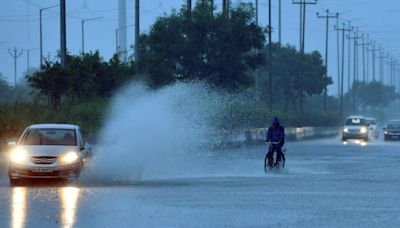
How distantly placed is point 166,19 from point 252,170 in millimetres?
37931

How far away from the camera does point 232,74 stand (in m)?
70.7

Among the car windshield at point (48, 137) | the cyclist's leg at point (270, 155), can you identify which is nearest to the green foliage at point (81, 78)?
the cyclist's leg at point (270, 155)

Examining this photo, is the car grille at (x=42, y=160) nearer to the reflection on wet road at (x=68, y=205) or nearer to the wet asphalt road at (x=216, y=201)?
the wet asphalt road at (x=216, y=201)

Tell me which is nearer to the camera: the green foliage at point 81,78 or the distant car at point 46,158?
the distant car at point 46,158

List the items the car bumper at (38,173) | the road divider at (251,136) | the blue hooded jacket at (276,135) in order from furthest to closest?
the road divider at (251,136) → the blue hooded jacket at (276,135) → the car bumper at (38,173)

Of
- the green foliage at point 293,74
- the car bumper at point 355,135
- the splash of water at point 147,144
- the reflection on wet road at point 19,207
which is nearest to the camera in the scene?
the reflection on wet road at point 19,207

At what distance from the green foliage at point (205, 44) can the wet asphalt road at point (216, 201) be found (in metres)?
37.3

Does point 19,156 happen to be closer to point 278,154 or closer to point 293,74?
point 278,154

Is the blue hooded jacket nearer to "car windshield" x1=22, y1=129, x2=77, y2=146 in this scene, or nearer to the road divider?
"car windshield" x1=22, y1=129, x2=77, y2=146

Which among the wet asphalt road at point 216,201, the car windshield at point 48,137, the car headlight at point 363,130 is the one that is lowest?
the car headlight at point 363,130

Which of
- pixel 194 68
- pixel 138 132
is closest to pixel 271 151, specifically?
pixel 138 132

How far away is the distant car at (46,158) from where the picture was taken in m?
25.9

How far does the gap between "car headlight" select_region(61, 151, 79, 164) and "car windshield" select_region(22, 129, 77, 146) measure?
2.32 feet

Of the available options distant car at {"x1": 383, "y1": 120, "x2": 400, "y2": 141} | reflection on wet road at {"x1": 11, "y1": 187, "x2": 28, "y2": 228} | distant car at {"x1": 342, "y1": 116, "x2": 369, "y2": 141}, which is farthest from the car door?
distant car at {"x1": 383, "y1": 120, "x2": 400, "y2": 141}
